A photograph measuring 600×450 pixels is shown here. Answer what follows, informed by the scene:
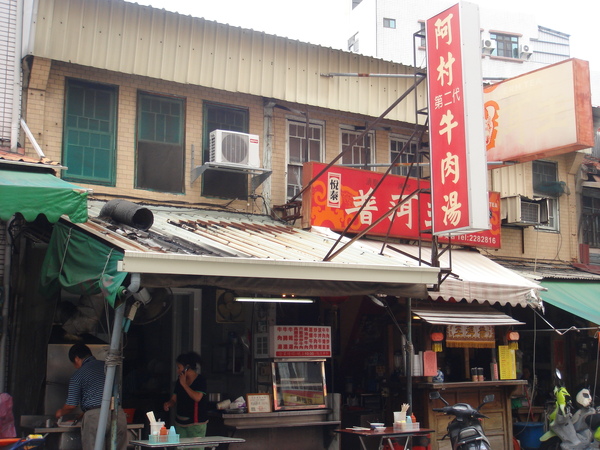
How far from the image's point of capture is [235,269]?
8.76 metres

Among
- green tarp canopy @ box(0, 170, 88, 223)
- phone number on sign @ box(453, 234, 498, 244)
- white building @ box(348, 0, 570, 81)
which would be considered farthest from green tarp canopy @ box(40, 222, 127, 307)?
white building @ box(348, 0, 570, 81)

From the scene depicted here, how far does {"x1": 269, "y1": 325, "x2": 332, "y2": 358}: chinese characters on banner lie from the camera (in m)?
11.5

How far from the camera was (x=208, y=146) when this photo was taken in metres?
13.0

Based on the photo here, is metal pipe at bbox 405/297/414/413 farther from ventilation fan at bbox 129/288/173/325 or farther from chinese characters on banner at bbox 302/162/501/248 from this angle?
ventilation fan at bbox 129/288/173/325

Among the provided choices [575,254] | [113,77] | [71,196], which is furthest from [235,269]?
[575,254]

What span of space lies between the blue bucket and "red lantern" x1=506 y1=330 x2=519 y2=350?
5.55 ft

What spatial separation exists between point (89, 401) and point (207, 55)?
21.4 feet

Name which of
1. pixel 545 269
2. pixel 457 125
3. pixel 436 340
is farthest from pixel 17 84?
pixel 545 269

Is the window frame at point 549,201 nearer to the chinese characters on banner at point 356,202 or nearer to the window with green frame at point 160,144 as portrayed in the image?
the chinese characters on banner at point 356,202

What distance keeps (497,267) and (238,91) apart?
6.37m

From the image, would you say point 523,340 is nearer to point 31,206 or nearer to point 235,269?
point 235,269

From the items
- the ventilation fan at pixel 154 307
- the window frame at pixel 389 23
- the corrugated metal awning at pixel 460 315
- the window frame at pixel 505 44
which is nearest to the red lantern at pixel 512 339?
the corrugated metal awning at pixel 460 315

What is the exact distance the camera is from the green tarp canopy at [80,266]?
8.20 metres

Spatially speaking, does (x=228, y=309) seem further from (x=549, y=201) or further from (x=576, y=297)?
(x=549, y=201)
